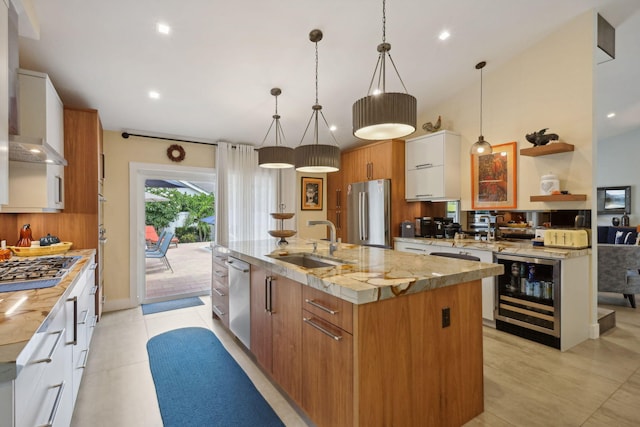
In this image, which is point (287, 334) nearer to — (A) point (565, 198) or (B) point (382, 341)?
(B) point (382, 341)

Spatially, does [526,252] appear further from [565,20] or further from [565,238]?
[565,20]

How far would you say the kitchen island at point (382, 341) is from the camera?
137 centimetres

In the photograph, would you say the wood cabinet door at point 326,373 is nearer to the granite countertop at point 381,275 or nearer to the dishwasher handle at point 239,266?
the granite countertop at point 381,275

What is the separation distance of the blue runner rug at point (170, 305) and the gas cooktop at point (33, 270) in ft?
6.43

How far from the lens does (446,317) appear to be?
1.65m

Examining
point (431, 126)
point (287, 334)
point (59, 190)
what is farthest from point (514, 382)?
point (59, 190)

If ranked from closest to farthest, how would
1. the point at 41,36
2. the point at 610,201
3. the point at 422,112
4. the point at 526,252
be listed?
the point at 41,36 → the point at 526,252 → the point at 422,112 → the point at 610,201

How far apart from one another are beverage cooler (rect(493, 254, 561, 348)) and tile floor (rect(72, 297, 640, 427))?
0.12m

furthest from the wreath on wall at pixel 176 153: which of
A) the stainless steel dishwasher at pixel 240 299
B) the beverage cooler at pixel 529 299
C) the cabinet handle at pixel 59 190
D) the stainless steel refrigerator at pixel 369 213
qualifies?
the beverage cooler at pixel 529 299

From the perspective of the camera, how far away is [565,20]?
313cm

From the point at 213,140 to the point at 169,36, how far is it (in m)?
2.05

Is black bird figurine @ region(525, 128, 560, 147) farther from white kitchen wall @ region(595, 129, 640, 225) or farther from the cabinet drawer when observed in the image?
white kitchen wall @ region(595, 129, 640, 225)

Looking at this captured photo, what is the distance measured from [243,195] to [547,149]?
3.89 m

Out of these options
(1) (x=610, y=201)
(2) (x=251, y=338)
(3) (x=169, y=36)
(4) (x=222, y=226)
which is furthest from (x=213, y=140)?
(1) (x=610, y=201)
